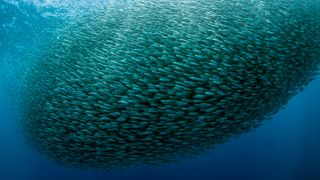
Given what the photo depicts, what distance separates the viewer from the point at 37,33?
1842 centimetres

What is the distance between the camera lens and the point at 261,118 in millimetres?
8672

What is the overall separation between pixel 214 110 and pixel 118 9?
5.66 meters

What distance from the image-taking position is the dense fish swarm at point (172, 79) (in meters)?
6.82

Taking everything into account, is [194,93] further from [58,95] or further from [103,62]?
[58,95]

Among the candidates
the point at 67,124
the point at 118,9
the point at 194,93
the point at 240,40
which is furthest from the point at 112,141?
the point at 118,9

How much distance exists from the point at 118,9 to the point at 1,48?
14.8 meters

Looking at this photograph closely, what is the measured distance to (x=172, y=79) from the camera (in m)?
6.74

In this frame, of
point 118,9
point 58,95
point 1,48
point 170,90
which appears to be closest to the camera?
point 170,90

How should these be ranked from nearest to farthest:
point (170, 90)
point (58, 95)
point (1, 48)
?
point (170, 90) < point (58, 95) < point (1, 48)

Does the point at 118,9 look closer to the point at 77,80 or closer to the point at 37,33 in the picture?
the point at 77,80

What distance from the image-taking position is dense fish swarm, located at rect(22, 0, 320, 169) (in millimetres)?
6820

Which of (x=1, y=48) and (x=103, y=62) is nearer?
(x=103, y=62)

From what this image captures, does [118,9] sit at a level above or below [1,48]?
below

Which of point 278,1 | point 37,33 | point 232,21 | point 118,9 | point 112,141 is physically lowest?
point 112,141
